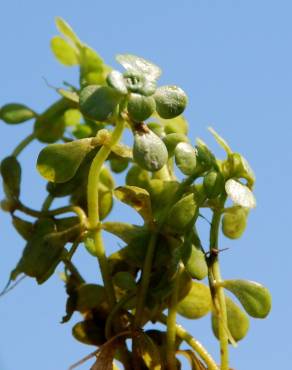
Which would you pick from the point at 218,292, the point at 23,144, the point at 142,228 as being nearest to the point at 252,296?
the point at 218,292

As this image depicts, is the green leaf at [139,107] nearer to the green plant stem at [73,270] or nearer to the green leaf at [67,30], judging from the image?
the green plant stem at [73,270]

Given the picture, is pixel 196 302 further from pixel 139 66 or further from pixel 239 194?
pixel 139 66

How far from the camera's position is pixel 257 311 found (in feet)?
2.90

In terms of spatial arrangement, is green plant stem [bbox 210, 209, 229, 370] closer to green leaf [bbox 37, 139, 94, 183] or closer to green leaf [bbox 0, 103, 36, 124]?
green leaf [bbox 37, 139, 94, 183]

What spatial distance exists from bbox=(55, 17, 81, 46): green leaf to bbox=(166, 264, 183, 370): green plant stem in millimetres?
390

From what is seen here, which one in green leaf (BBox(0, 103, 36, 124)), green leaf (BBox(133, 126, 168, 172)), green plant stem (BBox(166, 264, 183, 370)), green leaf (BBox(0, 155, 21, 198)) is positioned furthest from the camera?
green leaf (BBox(0, 103, 36, 124))

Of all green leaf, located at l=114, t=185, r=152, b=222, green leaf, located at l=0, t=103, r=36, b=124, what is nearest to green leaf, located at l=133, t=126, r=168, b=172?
green leaf, located at l=114, t=185, r=152, b=222

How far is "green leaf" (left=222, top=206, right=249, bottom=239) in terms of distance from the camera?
0.94 meters

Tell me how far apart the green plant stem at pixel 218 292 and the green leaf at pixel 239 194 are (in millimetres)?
43

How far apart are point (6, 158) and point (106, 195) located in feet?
0.43

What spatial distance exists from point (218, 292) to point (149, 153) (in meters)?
0.19

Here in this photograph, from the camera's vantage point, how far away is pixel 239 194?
2.74ft

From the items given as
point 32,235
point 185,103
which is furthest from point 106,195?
point 185,103

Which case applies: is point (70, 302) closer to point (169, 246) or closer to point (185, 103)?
point (169, 246)
